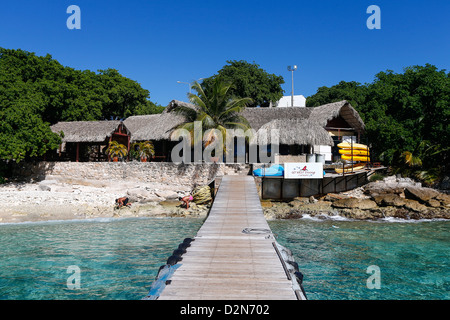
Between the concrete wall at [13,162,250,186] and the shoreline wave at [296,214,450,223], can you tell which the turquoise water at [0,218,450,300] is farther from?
the concrete wall at [13,162,250,186]

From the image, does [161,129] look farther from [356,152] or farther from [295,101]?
[295,101]

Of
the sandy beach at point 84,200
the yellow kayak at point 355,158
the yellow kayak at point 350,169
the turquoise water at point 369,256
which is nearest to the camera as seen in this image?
the turquoise water at point 369,256

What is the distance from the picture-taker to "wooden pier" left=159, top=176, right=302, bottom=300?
5.55 m

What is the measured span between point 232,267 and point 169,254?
4.69 meters

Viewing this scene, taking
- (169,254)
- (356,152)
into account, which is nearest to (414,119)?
(356,152)

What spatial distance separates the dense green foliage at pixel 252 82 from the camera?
40094mm

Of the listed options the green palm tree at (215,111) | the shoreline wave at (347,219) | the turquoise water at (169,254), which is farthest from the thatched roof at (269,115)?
the turquoise water at (169,254)

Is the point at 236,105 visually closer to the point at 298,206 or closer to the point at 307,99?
the point at 298,206

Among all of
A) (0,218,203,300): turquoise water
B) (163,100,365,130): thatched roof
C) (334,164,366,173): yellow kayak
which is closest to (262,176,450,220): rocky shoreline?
(334,164,366,173): yellow kayak

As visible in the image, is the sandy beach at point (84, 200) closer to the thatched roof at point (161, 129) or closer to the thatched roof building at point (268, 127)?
the thatched roof building at point (268, 127)

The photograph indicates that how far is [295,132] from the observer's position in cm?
2316

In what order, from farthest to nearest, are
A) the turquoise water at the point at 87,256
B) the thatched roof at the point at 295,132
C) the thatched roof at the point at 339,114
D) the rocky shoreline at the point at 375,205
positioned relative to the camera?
1. the thatched roof at the point at 339,114
2. the thatched roof at the point at 295,132
3. the rocky shoreline at the point at 375,205
4. the turquoise water at the point at 87,256

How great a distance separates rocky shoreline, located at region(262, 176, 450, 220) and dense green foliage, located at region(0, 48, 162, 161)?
15.1 meters

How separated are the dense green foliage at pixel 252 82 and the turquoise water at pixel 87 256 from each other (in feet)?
85.7
